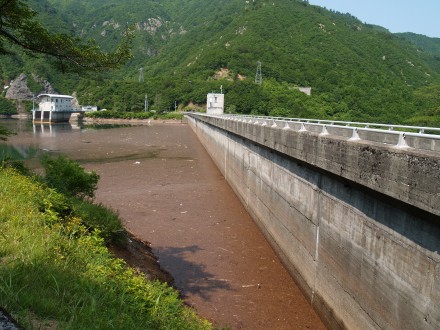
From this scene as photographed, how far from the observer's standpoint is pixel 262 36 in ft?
525

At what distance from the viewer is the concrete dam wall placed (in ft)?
16.0

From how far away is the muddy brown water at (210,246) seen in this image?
8812 millimetres

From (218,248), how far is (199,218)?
3.43m

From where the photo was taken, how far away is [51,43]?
1092 centimetres

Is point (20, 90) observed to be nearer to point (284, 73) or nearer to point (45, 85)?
point (45, 85)

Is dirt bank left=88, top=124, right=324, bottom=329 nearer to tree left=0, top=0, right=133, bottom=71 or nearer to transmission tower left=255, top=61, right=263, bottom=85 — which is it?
tree left=0, top=0, right=133, bottom=71

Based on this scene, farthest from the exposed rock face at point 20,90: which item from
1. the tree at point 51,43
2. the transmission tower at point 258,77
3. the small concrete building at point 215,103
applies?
the tree at point 51,43

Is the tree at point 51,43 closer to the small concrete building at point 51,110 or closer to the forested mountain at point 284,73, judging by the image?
the forested mountain at point 284,73

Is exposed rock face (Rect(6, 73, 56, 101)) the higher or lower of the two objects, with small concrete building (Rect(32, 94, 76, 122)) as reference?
higher

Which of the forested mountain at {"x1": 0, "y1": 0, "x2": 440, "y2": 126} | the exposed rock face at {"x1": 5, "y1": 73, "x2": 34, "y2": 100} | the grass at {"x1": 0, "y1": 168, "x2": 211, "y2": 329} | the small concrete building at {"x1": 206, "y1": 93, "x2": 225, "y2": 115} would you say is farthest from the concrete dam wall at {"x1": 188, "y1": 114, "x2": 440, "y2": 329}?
the exposed rock face at {"x1": 5, "y1": 73, "x2": 34, "y2": 100}

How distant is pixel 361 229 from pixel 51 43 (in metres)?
9.58

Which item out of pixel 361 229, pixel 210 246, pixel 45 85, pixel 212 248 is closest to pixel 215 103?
pixel 210 246

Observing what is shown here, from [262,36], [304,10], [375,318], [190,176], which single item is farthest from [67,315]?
[304,10]

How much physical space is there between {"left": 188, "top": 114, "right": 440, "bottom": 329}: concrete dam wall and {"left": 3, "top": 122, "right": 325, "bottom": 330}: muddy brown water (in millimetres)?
780
